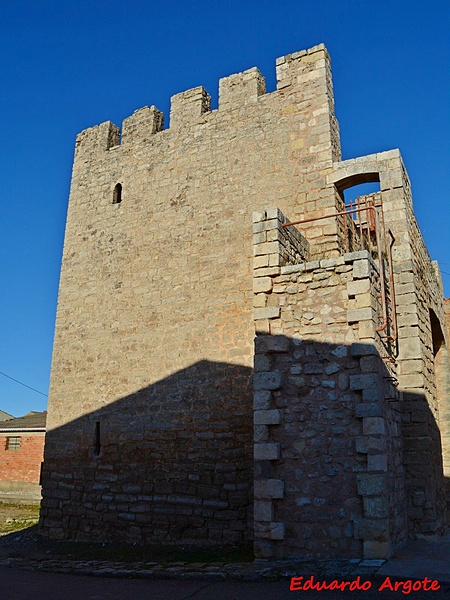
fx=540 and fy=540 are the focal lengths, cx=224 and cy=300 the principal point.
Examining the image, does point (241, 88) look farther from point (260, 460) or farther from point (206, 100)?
point (260, 460)

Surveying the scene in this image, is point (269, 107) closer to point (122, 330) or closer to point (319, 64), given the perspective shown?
point (319, 64)

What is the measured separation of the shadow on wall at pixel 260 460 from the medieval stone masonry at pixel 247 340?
0.08 feet

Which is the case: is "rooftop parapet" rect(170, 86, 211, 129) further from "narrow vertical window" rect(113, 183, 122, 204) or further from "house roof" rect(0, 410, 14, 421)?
"house roof" rect(0, 410, 14, 421)

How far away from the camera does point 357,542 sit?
211 inches

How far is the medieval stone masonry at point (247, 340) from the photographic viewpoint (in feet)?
19.1

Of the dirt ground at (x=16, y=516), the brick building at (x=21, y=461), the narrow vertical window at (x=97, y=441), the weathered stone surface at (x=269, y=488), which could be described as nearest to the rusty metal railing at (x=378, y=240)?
the weathered stone surface at (x=269, y=488)

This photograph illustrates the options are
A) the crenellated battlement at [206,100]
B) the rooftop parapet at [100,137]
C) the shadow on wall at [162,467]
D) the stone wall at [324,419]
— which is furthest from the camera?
the rooftop parapet at [100,137]

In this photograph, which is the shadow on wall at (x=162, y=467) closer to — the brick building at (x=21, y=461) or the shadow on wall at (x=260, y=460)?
the shadow on wall at (x=260, y=460)

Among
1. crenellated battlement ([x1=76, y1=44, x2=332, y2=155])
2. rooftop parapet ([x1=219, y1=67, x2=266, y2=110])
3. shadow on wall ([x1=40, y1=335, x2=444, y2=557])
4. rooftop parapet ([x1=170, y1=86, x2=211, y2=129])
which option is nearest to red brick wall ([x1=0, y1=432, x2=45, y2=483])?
shadow on wall ([x1=40, y1=335, x2=444, y2=557])

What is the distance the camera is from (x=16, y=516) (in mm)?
13258

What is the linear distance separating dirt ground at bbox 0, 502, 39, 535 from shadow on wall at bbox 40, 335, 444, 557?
199cm

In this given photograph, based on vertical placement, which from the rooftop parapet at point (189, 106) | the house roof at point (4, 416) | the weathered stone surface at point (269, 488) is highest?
the rooftop parapet at point (189, 106)

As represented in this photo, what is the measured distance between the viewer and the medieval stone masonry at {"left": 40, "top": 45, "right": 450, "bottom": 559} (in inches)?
229

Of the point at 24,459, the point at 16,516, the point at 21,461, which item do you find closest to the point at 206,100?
the point at 16,516
